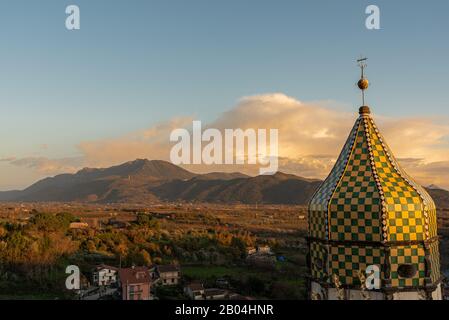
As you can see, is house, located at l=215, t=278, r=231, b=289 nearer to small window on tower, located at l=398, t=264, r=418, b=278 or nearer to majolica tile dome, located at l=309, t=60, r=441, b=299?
majolica tile dome, located at l=309, t=60, r=441, b=299

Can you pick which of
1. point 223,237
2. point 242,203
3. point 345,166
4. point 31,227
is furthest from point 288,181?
point 345,166

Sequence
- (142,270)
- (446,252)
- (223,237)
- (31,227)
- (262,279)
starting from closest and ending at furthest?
(142,270) < (262,279) < (31,227) < (446,252) < (223,237)

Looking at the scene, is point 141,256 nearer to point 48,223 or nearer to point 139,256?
point 139,256

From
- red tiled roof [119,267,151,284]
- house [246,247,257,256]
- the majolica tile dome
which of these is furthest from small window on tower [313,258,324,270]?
house [246,247,257,256]

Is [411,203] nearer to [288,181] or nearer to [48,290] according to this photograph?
[48,290]

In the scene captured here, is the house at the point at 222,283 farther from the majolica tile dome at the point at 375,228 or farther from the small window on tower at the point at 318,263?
the majolica tile dome at the point at 375,228

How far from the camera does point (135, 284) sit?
29.3 m

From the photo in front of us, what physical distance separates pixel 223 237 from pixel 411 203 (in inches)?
2053

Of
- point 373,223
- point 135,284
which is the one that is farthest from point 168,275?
point 373,223

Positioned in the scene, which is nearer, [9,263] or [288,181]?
[9,263]

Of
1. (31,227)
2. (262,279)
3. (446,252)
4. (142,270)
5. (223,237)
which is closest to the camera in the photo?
(142,270)

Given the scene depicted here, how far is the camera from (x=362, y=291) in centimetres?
591

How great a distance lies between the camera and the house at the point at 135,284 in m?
28.9

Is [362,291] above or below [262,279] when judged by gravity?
above
